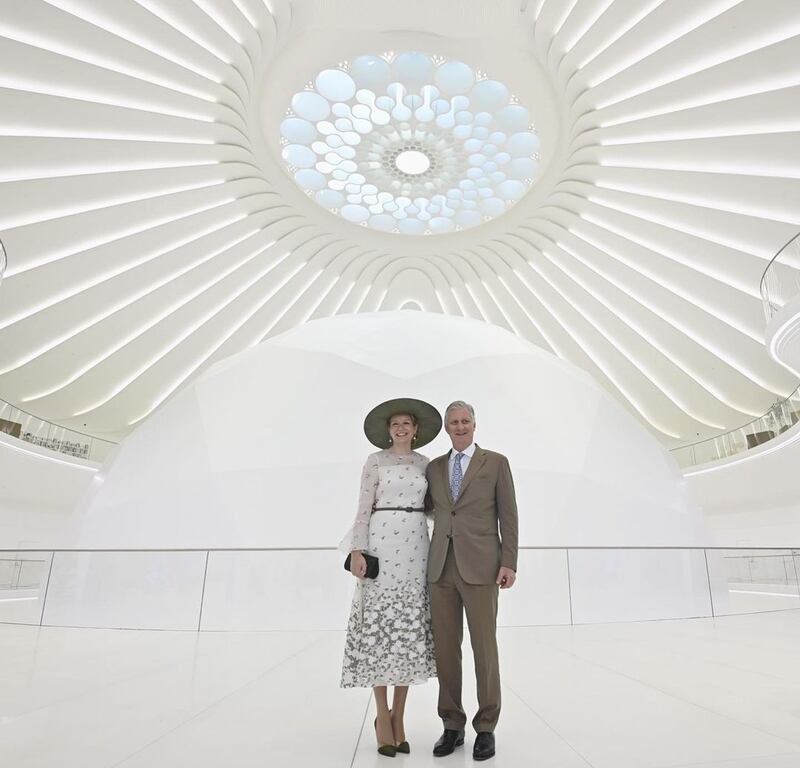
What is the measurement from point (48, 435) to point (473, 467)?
82.4 feet

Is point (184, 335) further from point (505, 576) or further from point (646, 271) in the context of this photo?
point (505, 576)

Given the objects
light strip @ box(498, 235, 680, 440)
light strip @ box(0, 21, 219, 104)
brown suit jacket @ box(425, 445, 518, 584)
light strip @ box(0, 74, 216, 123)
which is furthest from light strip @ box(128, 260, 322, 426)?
brown suit jacket @ box(425, 445, 518, 584)

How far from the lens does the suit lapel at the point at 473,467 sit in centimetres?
325

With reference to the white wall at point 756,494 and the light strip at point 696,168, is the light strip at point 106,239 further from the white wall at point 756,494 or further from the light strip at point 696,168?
the white wall at point 756,494

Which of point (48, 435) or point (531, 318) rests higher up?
point (531, 318)

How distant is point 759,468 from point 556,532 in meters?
17.5

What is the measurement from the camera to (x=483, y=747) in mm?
2660

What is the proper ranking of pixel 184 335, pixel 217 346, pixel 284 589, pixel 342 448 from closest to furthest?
pixel 284 589, pixel 342 448, pixel 184 335, pixel 217 346

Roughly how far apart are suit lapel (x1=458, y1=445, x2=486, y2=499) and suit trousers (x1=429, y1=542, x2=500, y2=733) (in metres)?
0.32

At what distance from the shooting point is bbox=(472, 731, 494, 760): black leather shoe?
8.66ft

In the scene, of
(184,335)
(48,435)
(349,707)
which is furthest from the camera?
(184,335)

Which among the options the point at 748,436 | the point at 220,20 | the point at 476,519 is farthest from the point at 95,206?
the point at 748,436

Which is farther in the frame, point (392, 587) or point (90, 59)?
point (90, 59)

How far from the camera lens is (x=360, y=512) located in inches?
127
